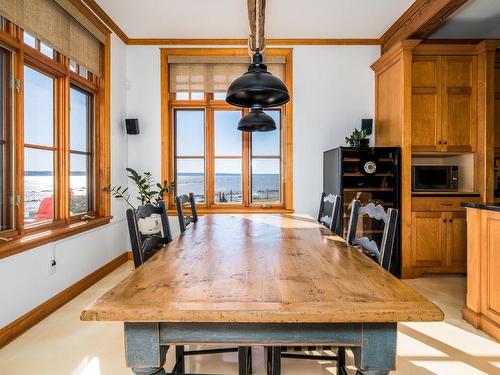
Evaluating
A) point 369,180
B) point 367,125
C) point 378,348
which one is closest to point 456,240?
point 369,180

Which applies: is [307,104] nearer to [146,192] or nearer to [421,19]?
[421,19]

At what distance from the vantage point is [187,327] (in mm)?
952

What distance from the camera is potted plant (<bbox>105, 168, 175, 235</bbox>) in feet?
13.8

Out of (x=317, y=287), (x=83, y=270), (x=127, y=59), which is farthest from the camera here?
(x=127, y=59)

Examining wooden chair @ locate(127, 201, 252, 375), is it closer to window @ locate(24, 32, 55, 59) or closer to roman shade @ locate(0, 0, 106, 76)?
roman shade @ locate(0, 0, 106, 76)

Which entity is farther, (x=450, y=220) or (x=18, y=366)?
(x=450, y=220)

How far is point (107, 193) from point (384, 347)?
3640 millimetres

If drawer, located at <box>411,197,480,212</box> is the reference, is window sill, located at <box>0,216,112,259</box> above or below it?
below

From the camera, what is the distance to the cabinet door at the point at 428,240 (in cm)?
370

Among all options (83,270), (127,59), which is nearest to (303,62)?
(127,59)

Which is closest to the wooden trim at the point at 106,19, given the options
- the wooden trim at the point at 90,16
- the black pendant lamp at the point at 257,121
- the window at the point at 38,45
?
the wooden trim at the point at 90,16

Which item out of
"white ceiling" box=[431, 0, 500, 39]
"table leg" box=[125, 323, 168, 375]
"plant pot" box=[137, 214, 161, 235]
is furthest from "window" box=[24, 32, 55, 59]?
"white ceiling" box=[431, 0, 500, 39]

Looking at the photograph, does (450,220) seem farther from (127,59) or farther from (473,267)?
(127,59)

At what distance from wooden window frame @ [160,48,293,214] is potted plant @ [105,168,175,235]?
0.17 m
